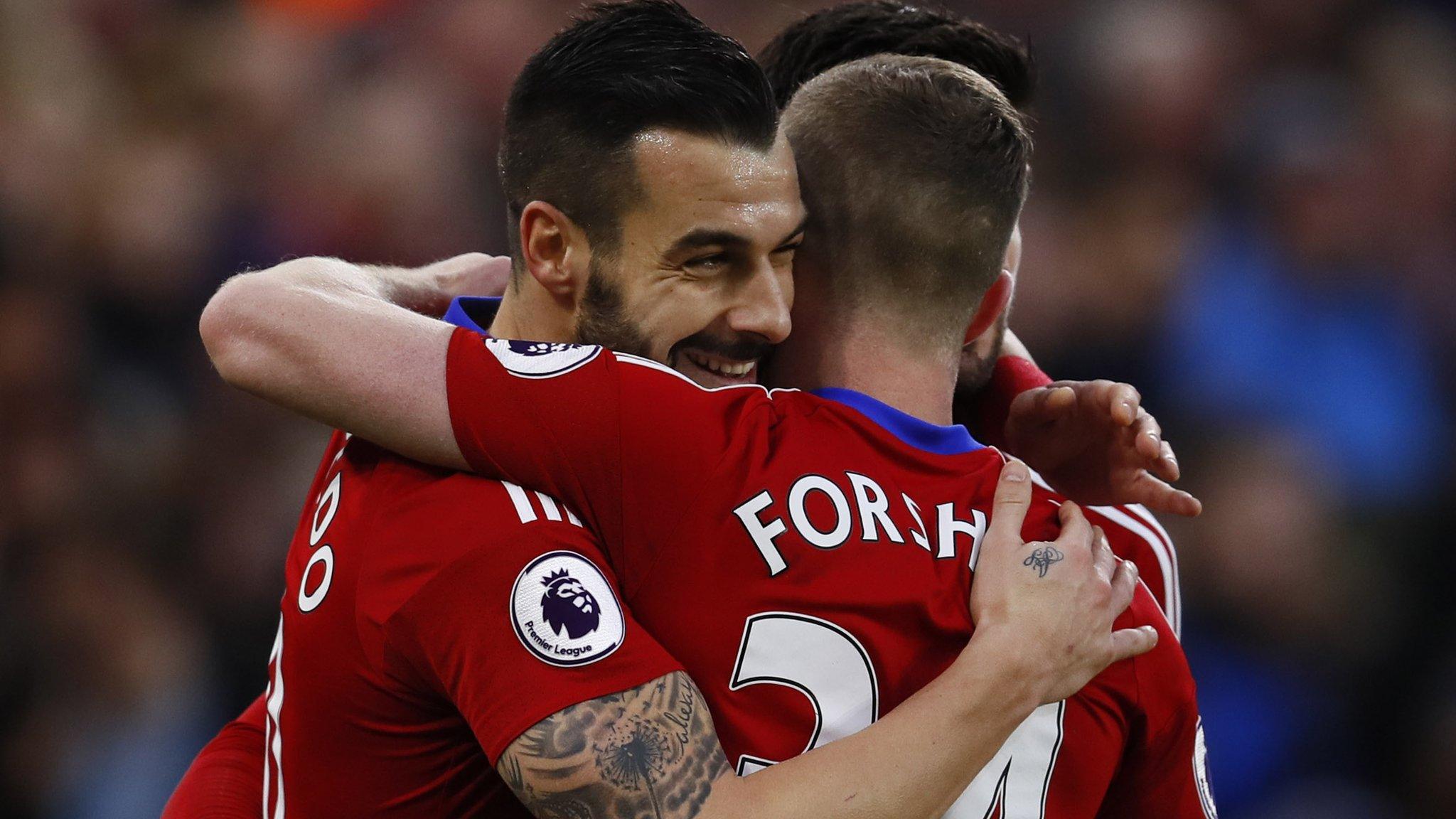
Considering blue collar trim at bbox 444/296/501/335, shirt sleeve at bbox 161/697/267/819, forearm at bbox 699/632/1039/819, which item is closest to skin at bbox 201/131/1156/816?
forearm at bbox 699/632/1039/819

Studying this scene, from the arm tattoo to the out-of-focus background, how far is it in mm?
3252

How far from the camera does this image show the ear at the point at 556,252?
83.6 inches

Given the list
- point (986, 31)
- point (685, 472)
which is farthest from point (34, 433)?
point (685, 472)

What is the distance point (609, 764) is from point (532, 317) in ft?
2.62

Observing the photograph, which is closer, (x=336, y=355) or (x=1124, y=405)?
(x=336, y=355)

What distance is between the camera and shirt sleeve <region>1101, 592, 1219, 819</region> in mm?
2008

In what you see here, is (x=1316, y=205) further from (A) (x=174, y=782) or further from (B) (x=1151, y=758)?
(A) (x=174, y=782)

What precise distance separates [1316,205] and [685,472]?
4.23 m

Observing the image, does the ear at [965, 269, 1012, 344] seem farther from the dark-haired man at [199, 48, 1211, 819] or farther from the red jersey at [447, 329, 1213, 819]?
the red jersey at [447, 329, 1213, 819]

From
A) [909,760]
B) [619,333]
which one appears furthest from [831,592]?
[619,333]

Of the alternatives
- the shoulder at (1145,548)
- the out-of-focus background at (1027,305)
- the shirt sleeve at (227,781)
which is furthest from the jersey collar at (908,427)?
the out-of-focus background at (1027,305)

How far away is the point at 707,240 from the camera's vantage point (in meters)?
2.05

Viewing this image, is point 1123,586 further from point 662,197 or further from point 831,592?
point 662,197

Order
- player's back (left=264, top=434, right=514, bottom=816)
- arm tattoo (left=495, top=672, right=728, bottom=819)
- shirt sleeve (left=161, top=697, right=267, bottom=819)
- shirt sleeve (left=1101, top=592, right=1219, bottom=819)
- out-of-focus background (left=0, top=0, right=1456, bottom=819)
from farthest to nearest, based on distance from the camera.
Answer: out-of-focus background (left=0, top=0, right=1456, bottom=819) → shirt sleeve (left=161, top=697, right=267, bottom=819) → shirt sleeve (left=1101, top=592, right=1219, bottom=819) → player's back (left=264, top=434, right=514, bottom=816) → arm tattoo (left=495, top=672, right=728, bottom=819)
